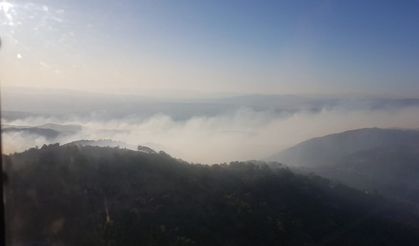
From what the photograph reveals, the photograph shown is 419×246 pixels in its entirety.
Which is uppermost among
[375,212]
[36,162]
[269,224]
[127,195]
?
[36,162]

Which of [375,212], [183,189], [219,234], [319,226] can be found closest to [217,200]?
[183,189]

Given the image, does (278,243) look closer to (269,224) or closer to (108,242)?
(269,224)

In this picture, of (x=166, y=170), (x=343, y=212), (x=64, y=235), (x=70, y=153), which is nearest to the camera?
(x=64, y=235)

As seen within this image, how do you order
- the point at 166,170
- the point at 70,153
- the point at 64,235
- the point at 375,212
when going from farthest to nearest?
1. the point at 375,212
2. the point at 166,170
3. the point at 70,153
4. the point at 64,235

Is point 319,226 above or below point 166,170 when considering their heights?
below

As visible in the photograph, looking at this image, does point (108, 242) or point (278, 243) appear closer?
point (108, 242)

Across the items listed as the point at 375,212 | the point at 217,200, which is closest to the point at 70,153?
the point at 217,200
